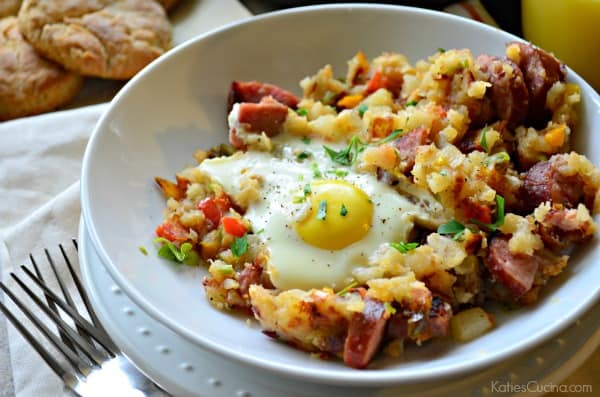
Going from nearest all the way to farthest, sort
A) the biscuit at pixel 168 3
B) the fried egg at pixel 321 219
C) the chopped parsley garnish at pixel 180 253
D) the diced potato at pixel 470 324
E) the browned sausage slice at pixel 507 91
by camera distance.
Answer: the diced potato at pixel 470 324 < the fried egg at pixel 321 219 < the chopped parsley garnish at pixel 180 253 < the browned sausage slice at pixel 507 91 < the biscuit at pixel 168 3

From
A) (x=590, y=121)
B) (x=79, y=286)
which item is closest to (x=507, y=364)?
(x=590, y=121)

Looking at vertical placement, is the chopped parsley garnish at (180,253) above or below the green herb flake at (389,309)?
below

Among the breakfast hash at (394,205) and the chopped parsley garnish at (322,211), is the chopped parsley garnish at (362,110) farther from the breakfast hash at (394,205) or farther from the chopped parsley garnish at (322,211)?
the chopped parsley garnish at (322,211)

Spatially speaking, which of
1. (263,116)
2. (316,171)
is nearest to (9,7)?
(263,116)

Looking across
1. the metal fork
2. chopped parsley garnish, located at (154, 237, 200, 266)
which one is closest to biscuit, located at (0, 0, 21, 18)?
the metal fork

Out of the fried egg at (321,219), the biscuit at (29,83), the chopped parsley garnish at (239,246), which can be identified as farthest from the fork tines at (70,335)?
the biscuit at (29,83)

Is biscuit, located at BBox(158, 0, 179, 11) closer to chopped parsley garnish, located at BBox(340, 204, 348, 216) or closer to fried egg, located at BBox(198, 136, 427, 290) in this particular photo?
fried egg, located at BBox(198, 136, 427, 290)
